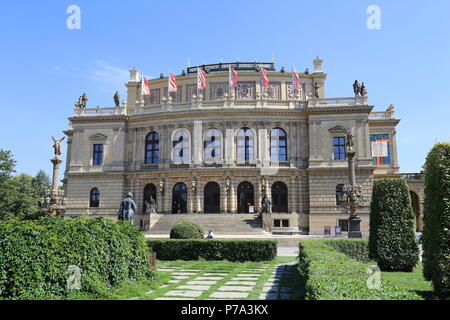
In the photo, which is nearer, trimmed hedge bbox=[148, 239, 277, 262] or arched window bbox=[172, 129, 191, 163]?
trimmed hedge bbox=[148, 239, 277, 262]

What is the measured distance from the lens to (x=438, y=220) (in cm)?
1083

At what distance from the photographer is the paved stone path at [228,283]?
10773 mm

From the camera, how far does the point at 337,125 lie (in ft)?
144

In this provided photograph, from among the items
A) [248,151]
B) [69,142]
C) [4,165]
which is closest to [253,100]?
[248,151]

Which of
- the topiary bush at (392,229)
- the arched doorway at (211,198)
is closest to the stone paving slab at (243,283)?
the topiary bush at (392,229)

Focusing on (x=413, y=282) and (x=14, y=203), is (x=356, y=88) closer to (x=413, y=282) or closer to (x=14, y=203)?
(x=413, y=282)

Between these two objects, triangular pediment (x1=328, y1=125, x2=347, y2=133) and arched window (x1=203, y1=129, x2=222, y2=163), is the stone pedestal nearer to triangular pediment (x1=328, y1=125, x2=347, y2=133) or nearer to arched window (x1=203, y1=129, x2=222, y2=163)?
triangular pediment (x1=328, y1=125, x2=347, y2=133)

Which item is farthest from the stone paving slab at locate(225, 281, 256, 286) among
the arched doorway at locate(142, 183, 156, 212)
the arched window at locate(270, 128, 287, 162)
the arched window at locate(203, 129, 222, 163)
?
the arched doorway at locate(142, 183, 156, 212)

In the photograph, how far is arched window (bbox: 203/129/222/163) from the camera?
44.9 m

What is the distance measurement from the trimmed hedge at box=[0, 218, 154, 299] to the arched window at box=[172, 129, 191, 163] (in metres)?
32.2

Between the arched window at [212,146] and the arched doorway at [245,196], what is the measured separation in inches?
167

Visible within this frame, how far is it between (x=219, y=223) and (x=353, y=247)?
21.5 meters
